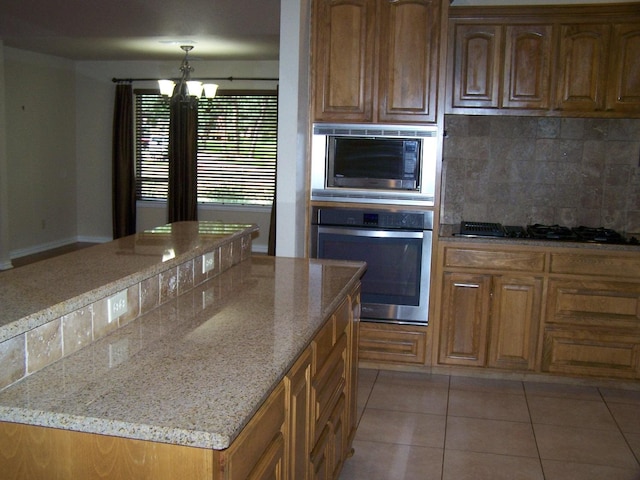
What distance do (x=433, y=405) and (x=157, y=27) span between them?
14.6ft

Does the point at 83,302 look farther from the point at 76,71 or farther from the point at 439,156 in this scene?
the point at 76,71

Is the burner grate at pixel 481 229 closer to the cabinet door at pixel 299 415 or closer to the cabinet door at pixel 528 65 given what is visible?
the cabinet door at pixel 528 65

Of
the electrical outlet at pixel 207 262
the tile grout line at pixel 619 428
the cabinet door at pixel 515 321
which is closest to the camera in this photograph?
the electrical outlet at pixel 207 262

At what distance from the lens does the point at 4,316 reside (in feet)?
5.07

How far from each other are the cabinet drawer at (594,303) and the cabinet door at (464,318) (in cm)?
39

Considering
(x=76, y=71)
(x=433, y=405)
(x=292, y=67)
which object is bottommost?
(x=433, y=405)

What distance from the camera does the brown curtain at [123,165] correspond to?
8859 mm

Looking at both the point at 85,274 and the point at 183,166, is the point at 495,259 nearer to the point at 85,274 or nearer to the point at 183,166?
the point at 85,274

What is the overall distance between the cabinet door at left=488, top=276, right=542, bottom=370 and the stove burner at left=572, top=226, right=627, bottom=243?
0.40 m

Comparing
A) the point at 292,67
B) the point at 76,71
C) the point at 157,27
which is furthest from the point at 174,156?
the point at 292,67

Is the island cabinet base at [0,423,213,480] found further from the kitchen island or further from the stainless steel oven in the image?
the stainless steel oven

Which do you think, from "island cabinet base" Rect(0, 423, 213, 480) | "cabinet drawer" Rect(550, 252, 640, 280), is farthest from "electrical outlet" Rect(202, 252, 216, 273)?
"cabinet drawer" Rect(550, 252, 640, 280)

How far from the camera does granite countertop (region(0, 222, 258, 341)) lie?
1.61m

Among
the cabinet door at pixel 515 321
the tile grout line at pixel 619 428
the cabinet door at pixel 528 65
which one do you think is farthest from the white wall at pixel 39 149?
the tile grout line at pixel 619 428
